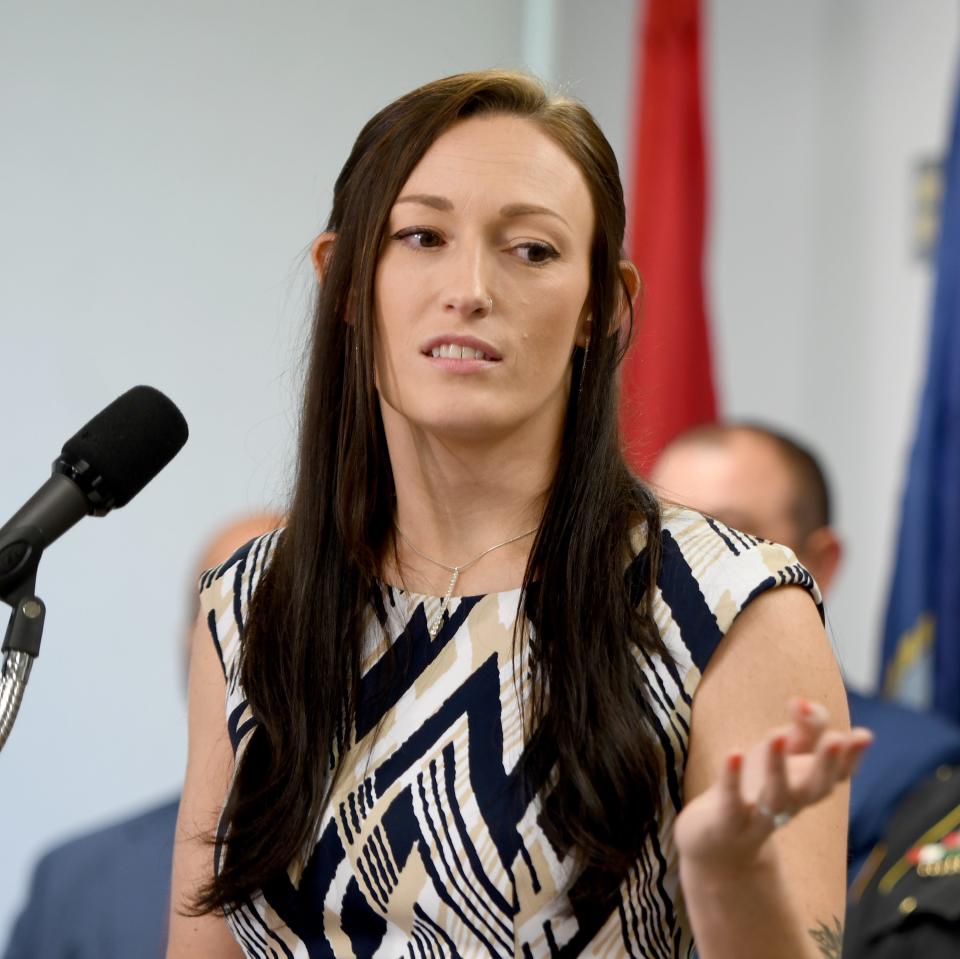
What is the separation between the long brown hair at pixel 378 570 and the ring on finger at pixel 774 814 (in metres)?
0.25

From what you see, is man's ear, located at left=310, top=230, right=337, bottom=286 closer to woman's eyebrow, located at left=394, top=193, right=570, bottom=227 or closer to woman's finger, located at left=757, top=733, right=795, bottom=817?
woman's eyebrow, located at left=394, top=193, right=570, bottom=227

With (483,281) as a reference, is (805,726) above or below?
below

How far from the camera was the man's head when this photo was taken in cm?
298

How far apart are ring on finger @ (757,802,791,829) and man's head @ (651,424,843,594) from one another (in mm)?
1931

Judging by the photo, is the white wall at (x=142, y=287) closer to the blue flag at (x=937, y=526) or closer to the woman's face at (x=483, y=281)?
the blue flag at (x=937, y=526)

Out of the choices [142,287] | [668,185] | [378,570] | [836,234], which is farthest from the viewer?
[836,234]

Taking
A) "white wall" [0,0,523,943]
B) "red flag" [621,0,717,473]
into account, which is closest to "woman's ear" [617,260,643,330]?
"white wall" [0,0,523,943]

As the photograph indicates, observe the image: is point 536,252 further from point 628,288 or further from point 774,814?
point 774,814

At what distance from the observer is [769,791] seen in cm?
101

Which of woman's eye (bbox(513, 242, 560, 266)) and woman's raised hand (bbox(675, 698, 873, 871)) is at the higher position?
woman's eye (bbox(513, 242, 560, 266))

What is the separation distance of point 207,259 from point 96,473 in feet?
7.40

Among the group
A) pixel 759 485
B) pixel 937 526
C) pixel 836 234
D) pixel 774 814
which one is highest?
pixel 836 234

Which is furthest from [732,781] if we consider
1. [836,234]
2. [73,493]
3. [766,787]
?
[836,234]

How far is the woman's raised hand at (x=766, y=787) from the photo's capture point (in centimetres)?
98
